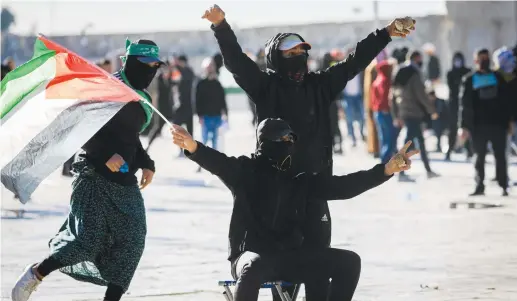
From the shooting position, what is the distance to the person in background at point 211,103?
22.1m

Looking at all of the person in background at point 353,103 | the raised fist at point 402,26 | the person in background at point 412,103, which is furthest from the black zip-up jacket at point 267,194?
the person in background at point 353,103

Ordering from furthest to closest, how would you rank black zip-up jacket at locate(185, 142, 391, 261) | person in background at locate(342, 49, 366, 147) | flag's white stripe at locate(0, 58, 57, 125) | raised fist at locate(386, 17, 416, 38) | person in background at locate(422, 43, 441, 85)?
person in background at locate(422, 43, 441, 85), person in background at locate(342, 49, 366, 147), raised fist at locate(386, 17, 416, 38), flag's white stripe at locate(0, 58, 57, 125), black zip-up jacket at locate(185, 142, 391, 261)

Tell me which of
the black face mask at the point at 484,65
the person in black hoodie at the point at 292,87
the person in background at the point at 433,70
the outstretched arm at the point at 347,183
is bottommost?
the person in background at the point at 433,70

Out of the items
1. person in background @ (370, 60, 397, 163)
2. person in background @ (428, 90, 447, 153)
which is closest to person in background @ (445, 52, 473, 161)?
person in background @ (428, 90, 447, 153)

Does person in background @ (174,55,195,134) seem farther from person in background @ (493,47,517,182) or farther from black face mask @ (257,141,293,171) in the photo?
black face mask @ (257,141,293,171)

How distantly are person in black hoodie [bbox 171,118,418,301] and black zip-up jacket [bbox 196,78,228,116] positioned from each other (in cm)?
1445

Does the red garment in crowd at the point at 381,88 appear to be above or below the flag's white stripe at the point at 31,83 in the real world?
below

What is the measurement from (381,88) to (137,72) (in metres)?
12.6

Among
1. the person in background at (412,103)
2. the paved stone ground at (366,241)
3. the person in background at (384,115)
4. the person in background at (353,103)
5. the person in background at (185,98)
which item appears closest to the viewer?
the paved stone ground at (366,241)

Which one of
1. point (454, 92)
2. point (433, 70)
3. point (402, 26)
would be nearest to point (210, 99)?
point (454, 92)

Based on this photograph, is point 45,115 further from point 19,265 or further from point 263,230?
point 19,265

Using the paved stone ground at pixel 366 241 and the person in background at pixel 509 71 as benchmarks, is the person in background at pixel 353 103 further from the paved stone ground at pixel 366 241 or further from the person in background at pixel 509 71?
the person in background at pixel 509 71

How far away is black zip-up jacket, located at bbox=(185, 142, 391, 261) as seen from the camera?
7488 mm

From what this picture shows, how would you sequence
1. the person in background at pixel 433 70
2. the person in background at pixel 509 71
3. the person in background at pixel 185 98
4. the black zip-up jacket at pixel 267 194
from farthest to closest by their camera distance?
the person in background at pixel 433 70
the person in background at pixel 185 98
the person in background at pixel 509 71
the black zip-up jacket at pixel 267 194
